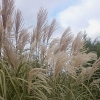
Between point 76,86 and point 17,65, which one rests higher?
point 17,65

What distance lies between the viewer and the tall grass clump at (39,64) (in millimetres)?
3385

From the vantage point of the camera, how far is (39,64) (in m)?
4.47

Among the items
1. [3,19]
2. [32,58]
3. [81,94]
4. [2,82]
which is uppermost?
[3,19]

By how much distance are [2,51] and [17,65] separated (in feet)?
0.83

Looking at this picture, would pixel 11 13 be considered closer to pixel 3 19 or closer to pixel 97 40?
pixel 3 19

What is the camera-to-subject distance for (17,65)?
11.2 ft

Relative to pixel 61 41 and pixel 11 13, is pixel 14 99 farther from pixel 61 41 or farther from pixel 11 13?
pixel 61 41

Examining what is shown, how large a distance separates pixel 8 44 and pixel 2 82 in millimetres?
434

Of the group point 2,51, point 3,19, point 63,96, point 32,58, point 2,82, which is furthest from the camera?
point 32,58

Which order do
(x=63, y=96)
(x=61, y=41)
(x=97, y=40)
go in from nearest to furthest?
(x=63, y=96) < (x=61, y=41) < (x=97, y=40)

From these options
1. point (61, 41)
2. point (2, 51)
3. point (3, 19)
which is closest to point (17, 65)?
point (2, 51)

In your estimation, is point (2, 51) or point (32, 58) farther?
point (32, 58)

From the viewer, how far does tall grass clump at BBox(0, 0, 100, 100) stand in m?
3.38

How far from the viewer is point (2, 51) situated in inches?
137
